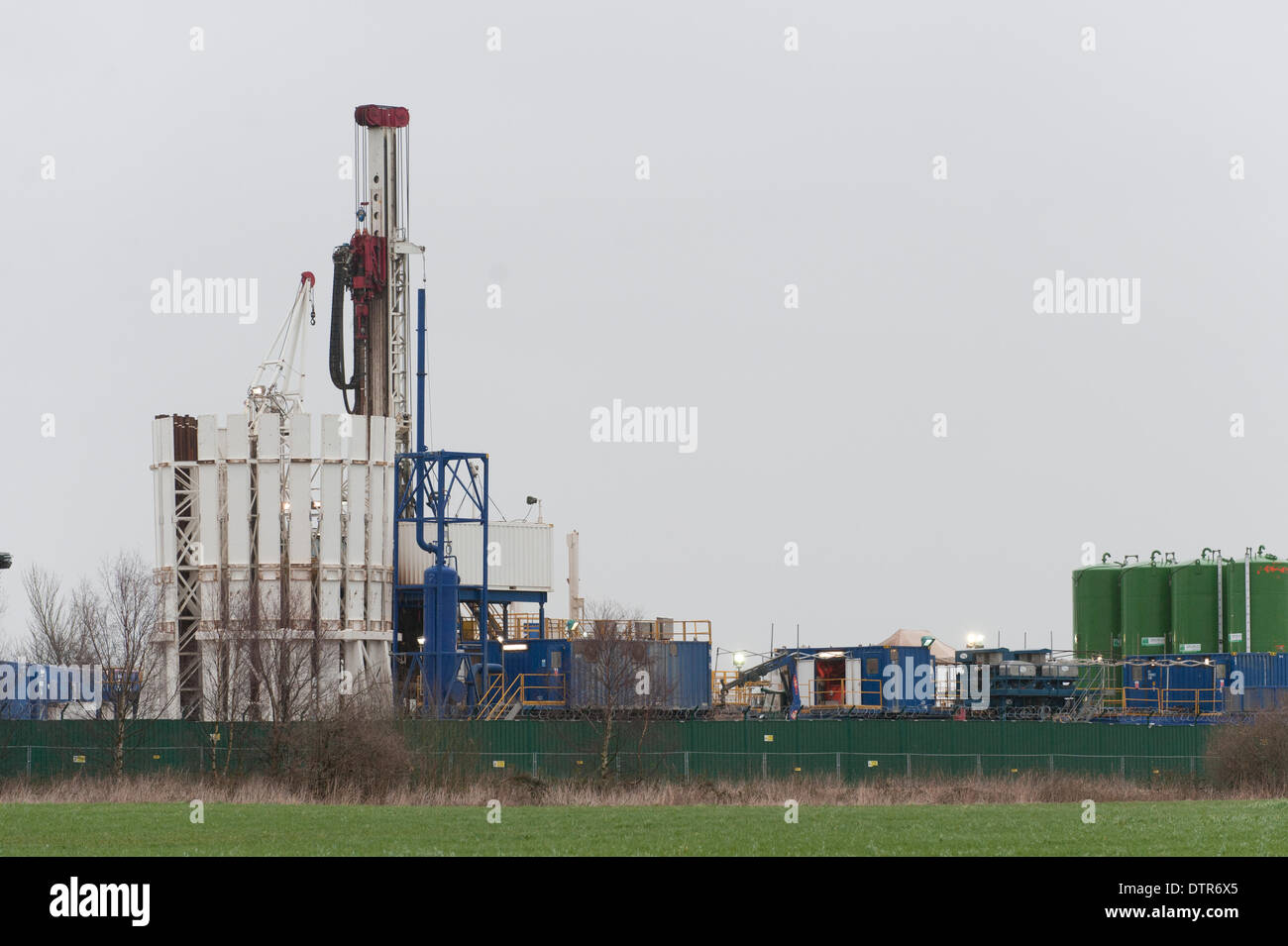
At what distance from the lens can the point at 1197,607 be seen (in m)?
66.1

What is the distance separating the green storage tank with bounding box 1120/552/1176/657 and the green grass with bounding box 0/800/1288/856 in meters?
28.4

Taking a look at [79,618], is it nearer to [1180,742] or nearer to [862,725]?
[862,725]

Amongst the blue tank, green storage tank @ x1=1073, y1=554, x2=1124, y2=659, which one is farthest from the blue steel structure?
green storage tank @ x1=1073, y1=554, x2=1124, y2=659

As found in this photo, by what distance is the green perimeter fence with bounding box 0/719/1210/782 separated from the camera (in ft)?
169

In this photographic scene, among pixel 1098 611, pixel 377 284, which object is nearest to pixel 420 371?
pixel 377 284

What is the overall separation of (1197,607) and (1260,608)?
2.13 meters

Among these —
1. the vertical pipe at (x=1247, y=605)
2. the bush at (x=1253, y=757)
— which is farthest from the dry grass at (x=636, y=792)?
the vertical pipe at (x=1247, y=605)

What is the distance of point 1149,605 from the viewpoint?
67.5 m

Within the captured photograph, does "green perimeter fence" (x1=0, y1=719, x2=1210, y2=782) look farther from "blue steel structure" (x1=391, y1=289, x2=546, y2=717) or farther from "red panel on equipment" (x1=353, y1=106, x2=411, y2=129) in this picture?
"red panel on equipment" (x1=353, y1=106, x2=411, y2=129)

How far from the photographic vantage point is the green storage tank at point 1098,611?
69.2m

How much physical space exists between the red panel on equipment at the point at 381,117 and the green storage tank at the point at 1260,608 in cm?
3296
